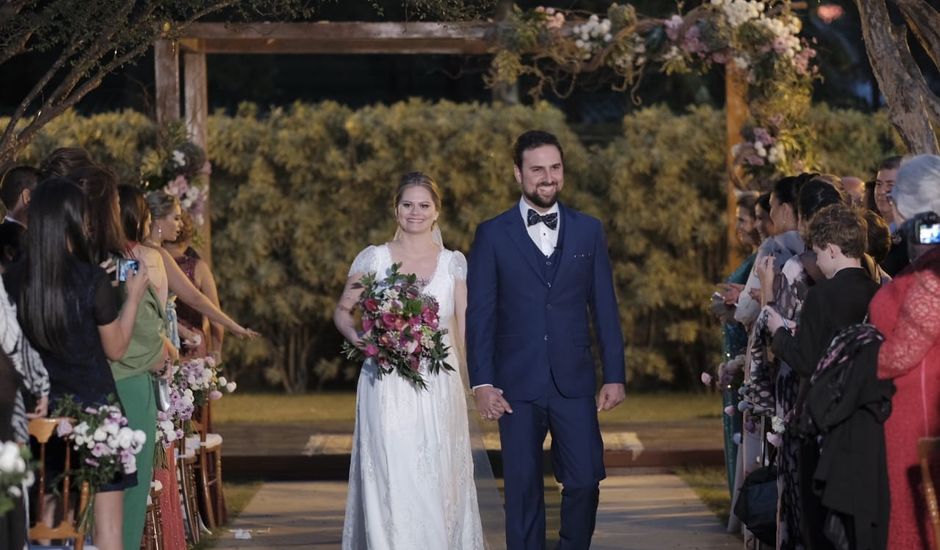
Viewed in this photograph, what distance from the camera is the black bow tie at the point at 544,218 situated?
711 cm

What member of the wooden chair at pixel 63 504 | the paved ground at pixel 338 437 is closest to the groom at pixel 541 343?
the wooden chair at pixel 63 504

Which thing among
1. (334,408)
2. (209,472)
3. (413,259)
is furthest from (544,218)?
(334,408)

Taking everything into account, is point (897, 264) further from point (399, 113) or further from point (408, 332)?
point (399, 113)

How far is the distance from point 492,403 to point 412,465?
3.03 ft

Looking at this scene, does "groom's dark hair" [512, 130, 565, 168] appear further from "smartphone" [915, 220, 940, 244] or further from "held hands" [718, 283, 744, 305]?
"held hands" [718, 283, 744, 305]

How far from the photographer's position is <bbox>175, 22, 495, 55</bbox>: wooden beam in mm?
11961

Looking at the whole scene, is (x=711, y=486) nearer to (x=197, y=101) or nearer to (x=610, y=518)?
(x=610, y=518)

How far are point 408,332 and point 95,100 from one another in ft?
53.3

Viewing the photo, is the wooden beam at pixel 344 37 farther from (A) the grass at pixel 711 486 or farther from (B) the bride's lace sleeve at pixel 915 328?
(B) the bride's lace sleeve at pixel 915 328

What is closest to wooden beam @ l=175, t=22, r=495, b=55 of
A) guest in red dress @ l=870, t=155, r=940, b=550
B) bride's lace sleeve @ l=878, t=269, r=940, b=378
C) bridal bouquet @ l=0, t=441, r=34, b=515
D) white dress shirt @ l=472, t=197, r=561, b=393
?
white dress shirt @ l=472, t=197, r=561, b=393

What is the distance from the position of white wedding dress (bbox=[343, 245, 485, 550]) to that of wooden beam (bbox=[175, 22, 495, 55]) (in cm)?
442

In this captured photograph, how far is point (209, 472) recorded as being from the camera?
10.1 metres

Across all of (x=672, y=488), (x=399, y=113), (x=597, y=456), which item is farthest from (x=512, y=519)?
(x=399, y=113)

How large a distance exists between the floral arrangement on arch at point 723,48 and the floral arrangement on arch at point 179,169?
2.42 m
